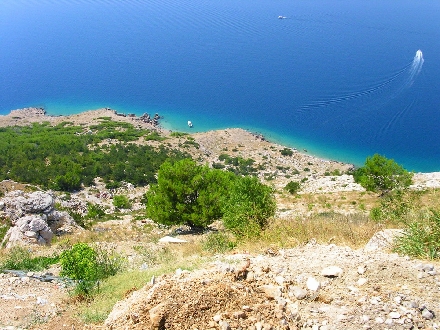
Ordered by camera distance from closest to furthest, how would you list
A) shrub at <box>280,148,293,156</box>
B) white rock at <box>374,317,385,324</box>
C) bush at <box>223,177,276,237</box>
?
white rock at <box>374,317,385,324</box>, bush at <box>223,177,276,237</box>, shrub at <box>280,148,293,156</box>

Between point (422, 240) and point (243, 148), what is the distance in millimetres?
47063

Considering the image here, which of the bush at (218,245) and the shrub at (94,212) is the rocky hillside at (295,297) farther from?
the shrub at (94,212)

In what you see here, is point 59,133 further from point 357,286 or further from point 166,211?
point 357,286

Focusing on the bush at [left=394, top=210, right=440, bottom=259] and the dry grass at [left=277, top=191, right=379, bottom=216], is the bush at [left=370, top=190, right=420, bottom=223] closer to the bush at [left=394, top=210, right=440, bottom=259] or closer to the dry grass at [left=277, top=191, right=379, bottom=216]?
the bush at [left=394, top=210, right=440, bottom=259]

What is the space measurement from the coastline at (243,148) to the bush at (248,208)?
2276cm

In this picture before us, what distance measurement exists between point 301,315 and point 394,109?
5681 centimetres

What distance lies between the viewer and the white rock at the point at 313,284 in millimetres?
6241

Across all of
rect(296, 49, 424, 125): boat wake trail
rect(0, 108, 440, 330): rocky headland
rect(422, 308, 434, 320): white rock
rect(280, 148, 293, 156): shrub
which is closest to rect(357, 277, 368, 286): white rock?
rect(0, 108, 440, 330): rocky headland

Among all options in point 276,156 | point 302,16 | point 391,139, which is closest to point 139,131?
point 276,156

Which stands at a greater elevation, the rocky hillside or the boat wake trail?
the boat wake trail

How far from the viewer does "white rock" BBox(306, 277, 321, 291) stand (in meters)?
6.24

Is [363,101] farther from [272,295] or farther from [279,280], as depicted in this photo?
[272,295]

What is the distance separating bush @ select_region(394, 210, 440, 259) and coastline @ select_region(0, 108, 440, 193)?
28.8m

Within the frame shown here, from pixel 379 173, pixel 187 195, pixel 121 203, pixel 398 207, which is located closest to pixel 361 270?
→ pixel 398 207
